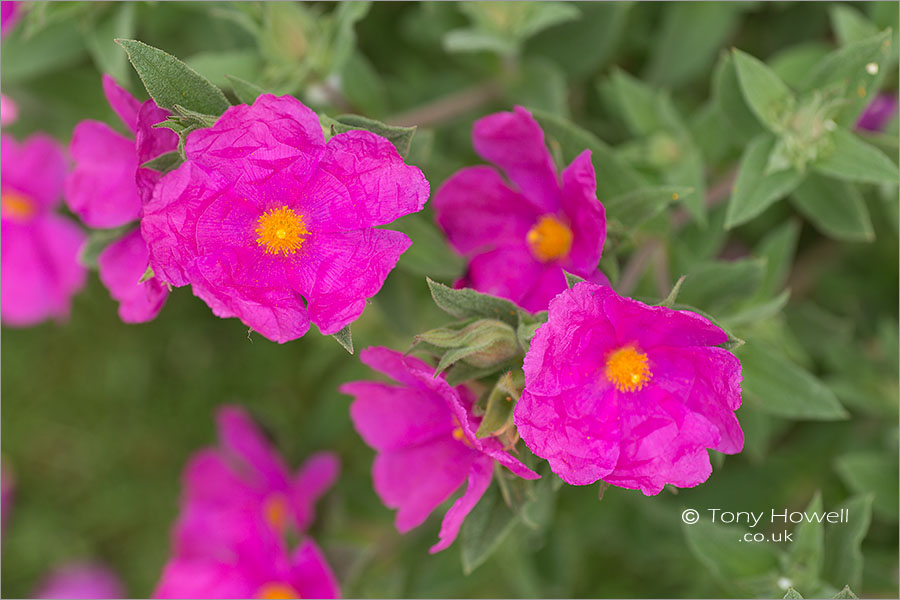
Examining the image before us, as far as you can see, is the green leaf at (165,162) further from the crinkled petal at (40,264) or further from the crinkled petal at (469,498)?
the crinkled petal at (40,264)

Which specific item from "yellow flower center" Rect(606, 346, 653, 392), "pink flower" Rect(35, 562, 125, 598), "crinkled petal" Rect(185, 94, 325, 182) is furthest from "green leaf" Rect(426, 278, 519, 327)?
"pink flower" Rect(35, 562, 125, 598)

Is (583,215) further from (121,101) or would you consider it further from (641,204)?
(121,101)

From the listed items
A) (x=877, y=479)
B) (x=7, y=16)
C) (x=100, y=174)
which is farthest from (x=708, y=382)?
(x=7, y=16)

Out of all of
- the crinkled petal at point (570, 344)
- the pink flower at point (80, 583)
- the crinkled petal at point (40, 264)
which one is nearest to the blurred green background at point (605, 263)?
the crinkled petal at point (570, 344)

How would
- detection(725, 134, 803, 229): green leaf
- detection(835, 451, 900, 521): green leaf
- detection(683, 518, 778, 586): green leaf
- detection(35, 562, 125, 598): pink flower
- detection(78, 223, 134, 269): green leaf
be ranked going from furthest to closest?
1. detection(35, 562, 125, 598): pink flower
2. detection(835, 451, 900, 521): green leaf
3. detection(683, 518, 778, 586): green leaf
4. detection(725, 134, 803, 229): green leaf
5. detection(78, 223, 134, 269): green leaf

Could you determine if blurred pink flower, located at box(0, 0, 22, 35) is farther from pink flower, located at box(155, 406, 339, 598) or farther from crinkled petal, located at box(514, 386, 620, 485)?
crinkled petal, located at box(514, 386, 620, 485)

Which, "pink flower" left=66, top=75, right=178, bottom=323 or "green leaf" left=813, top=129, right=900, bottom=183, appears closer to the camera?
"pink flower" left=66, top=75, right=178, bottom=323
